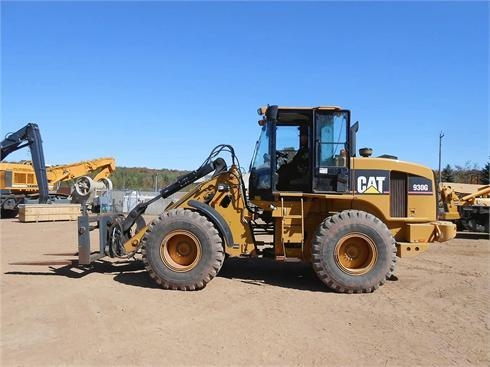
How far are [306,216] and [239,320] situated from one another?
8.47ft

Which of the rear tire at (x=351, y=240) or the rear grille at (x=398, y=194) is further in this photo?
the rear grille at (x=398, y=194)

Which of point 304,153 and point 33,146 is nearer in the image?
point 304,153

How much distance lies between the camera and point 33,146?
22188mm

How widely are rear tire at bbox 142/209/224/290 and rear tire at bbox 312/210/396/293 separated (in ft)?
5.26

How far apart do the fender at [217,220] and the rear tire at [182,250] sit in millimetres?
119

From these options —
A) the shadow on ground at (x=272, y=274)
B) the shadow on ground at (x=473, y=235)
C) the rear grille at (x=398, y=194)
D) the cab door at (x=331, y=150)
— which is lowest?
the shadow on ground at (x=473, y=235)

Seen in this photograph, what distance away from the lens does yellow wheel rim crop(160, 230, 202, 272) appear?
24.6ft

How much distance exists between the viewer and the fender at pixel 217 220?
7684 mm

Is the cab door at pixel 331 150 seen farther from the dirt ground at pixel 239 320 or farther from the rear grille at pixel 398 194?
the dirt ground at pixel 239 320

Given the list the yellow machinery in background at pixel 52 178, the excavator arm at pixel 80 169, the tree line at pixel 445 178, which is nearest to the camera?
the yellow machinery in background at pixel 52 178

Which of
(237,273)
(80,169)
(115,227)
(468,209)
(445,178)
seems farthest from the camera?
(445,178)

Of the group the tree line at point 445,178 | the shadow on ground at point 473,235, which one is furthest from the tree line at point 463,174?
the shadow on ground at point 473,235

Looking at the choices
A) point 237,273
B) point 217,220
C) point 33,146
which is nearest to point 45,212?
point 33,146

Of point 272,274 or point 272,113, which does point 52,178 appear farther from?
point 272,113
